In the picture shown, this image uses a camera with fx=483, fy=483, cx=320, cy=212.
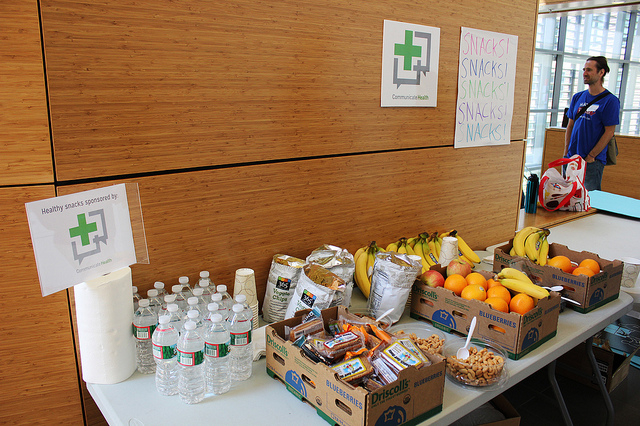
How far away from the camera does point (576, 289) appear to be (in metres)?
1.96

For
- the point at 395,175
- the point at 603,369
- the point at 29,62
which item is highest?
the point at 29,62

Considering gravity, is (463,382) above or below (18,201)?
below

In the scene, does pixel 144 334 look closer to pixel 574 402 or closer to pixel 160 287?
pixel 160 287

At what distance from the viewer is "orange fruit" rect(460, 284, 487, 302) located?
1744 mm

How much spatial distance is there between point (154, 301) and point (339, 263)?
652 mm

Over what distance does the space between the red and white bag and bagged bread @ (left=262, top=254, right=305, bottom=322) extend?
242 cm

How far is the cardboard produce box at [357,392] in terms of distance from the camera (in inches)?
45.4

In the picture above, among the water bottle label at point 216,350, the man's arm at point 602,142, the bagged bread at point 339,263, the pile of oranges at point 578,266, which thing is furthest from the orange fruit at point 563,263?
the man's arm at point 602,142

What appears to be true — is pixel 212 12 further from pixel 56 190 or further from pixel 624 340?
pixel 624 340

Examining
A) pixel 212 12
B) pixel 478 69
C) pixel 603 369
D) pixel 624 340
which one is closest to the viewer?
pixel 212 12

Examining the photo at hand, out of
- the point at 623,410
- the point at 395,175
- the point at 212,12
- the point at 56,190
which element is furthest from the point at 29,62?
the point at 623,410

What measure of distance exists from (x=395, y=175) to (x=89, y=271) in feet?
4.53

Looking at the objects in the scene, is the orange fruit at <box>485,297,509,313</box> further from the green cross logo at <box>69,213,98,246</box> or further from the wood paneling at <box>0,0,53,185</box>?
the wood paneling at <box>0,0,53,185</box>

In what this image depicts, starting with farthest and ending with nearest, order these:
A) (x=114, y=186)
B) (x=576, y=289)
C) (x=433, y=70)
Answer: (x=433, y=70) → (x=576, y=289) → (x=114, y=186)
